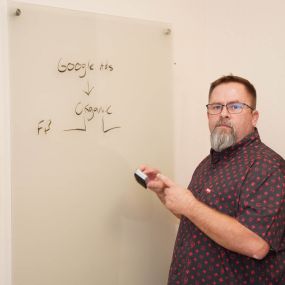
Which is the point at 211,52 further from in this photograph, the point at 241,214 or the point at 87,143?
the point at 241,214

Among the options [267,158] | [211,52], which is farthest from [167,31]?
[267,158]

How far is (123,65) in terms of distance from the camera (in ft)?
3.82

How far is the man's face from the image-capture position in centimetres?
102

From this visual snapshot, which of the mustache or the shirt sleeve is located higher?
the mustache

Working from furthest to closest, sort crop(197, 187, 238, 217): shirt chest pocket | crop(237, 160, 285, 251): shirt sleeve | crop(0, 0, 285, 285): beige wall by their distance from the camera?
crop(0, 0, 285, 285): beige wall → crop(197, 187, 238, 217): shirt chest pocket → crop(237, 160, 285, 251): shirt sleeve

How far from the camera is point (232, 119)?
1.03 m

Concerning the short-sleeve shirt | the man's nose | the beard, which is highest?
the man's nose

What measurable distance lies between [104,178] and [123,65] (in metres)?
0.41

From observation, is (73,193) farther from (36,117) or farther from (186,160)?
(186,160)

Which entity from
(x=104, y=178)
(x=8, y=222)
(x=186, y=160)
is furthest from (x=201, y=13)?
(x=8, y=222)

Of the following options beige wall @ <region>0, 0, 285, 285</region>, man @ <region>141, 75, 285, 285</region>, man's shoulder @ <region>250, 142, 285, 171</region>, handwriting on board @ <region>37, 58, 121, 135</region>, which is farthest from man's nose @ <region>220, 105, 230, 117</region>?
handwriting on board @ <region>37, 58, 121, 135</region>

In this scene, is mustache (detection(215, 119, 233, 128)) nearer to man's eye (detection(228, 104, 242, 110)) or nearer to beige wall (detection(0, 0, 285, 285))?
man's eye (detection(228, 104, 242, 110))

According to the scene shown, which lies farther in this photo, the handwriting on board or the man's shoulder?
the handwriting on board

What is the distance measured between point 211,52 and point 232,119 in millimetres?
478
